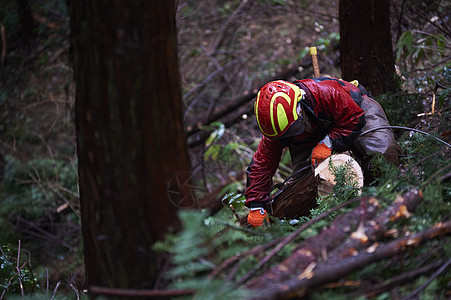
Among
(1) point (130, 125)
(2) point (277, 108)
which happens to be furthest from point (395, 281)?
(2) point (277, 108)

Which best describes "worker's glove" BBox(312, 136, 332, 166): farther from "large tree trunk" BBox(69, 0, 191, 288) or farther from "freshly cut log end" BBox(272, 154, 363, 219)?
"large tree trunk" BBox(69, 0, 191, 288)

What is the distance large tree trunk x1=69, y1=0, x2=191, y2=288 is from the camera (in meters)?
1.64

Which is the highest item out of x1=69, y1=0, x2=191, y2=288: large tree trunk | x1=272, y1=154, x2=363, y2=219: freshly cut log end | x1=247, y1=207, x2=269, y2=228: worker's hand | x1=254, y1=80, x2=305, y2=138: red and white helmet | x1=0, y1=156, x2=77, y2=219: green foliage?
x1=69, y1=0, x2=191, y2=288: large tree trunk

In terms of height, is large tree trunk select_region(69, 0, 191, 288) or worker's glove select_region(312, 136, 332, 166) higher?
large tree trunk select_region(69, 0, 191, 288)

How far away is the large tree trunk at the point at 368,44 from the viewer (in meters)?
4.28

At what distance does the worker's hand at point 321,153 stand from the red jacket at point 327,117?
0.07 metres

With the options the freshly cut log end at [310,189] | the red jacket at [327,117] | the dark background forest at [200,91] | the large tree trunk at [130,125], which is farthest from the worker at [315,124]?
the large tree trunk at [130,125]

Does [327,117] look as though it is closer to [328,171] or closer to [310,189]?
[328,171]

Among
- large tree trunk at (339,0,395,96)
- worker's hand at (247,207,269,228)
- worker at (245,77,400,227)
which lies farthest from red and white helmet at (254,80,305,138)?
large tree trunk at (339,0,395,96)

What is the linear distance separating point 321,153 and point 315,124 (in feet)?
1.02

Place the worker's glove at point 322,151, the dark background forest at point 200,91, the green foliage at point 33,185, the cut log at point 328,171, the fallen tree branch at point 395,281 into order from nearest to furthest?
the fallen tree branch at point 395,281
the cut log at point 328,171
the worker's glove at point 322,151
the dark background forest at point 200,91
the green foliage at point 33,185

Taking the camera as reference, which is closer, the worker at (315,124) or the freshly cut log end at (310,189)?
the freshly cut log end at (310,189)

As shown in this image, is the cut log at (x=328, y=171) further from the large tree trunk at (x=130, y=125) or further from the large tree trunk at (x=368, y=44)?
the large tree trunk at (x=130, y=125)

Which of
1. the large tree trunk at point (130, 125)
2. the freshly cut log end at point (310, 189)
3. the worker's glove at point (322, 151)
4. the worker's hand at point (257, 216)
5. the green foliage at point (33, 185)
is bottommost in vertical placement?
the green foliage at point (33, 185)
